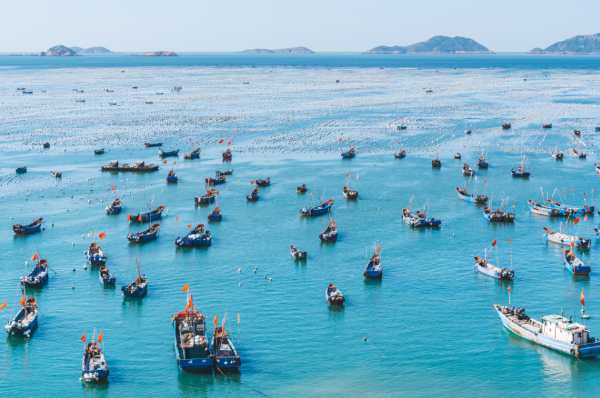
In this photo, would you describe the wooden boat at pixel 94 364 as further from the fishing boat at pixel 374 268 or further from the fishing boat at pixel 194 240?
the fishing boat at pixel 374 268

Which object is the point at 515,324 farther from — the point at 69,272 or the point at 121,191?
the point at 121,191

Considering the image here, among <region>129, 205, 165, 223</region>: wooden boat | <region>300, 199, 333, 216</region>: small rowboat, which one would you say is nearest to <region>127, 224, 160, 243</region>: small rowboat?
<region>129, 205, 165, 223</region>: wooden boat

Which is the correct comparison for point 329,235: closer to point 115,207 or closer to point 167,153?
point 115,207

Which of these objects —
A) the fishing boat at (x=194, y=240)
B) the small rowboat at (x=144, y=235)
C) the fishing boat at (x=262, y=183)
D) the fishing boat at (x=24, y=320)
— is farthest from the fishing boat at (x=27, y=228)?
the fishing boat at (x=262, y=183)

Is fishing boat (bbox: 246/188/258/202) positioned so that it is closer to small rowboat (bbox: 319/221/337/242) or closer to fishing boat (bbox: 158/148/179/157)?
small rowboat (bbox: 319/221/337/242)

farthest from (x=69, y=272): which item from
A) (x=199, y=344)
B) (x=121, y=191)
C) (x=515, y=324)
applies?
(x=515, y=324)
